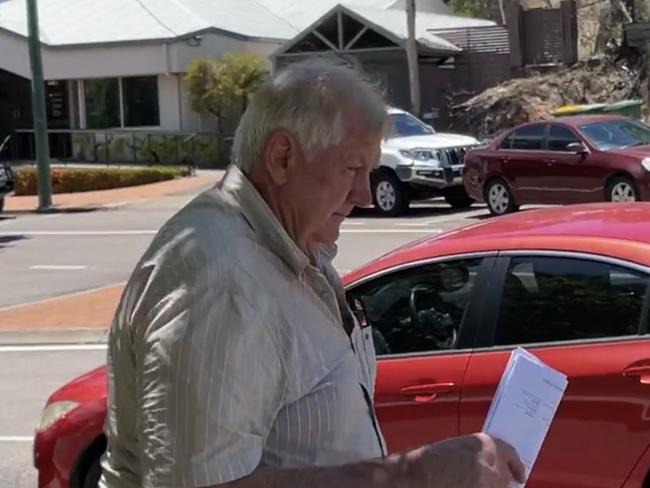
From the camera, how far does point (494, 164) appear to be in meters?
20.0

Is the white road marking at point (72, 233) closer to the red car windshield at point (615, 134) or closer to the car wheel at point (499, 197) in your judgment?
the car wheel at point (499, 197)

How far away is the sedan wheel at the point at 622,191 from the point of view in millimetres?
17875

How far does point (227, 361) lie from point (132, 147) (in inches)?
1371

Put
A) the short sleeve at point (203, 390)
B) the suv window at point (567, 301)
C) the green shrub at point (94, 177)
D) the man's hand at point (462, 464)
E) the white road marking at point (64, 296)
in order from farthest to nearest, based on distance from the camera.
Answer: the green shrub at point (94, 177)
the white road marking at point (64, 296)
the suv window at point (567, 301)
the man's hand at point (462, 464)
the short sleeve at point (203, 390)

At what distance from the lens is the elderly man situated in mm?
2107

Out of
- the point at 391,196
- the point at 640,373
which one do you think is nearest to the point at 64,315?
the point at 640,373

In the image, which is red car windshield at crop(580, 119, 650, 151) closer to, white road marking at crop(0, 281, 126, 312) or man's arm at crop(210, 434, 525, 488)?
white road marking at crop(0, 281, 126, 312)

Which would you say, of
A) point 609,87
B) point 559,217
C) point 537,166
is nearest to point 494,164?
point 537,166

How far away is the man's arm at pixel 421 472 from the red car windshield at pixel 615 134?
16630 mm

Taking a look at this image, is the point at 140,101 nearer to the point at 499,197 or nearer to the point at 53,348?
the point at 499,197

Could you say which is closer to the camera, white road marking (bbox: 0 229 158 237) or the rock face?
white road marking (bbox: 0 229 158 237)

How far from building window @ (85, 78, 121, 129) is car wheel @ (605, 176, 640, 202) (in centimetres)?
2257

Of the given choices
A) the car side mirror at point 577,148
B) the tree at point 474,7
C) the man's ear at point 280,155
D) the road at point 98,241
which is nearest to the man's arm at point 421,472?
the man's ear at point 280,155

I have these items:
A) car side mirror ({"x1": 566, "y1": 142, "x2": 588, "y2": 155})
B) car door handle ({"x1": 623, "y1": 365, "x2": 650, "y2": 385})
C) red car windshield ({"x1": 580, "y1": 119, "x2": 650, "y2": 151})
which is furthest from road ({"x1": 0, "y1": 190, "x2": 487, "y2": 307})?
car door handle ({"x1": 623, "y1": 365, "x2": 650, "y2": 385})
